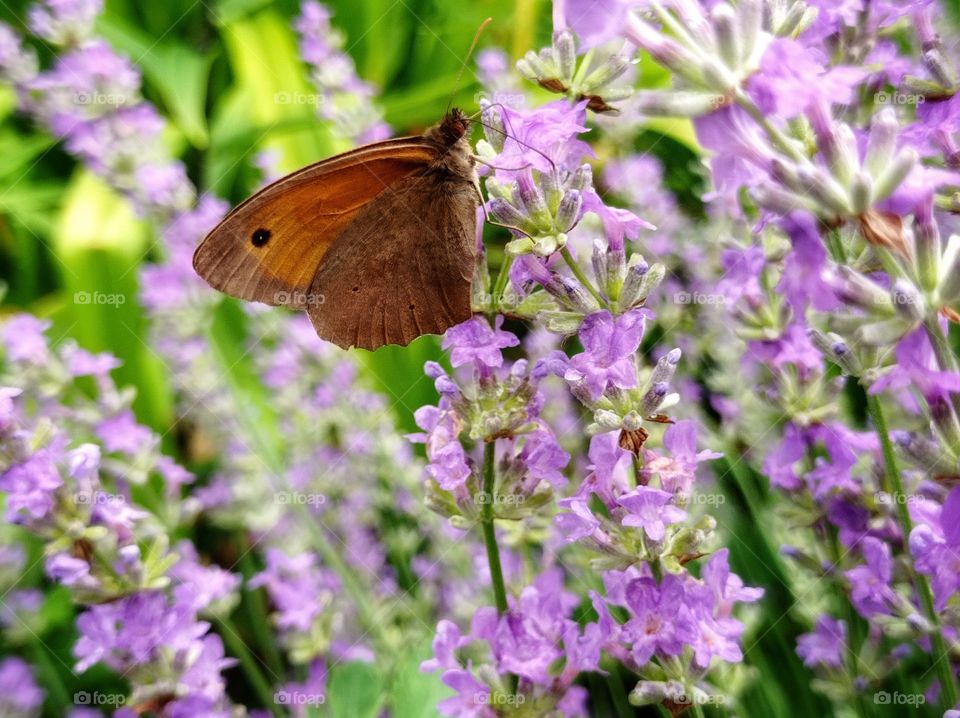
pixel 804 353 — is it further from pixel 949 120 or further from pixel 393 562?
pixel 393 562

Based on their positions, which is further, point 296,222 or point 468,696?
point 296,222

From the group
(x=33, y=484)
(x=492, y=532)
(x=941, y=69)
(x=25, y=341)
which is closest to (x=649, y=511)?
(x=492, y=532)

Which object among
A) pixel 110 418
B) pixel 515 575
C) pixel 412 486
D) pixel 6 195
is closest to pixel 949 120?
pixel 515 575

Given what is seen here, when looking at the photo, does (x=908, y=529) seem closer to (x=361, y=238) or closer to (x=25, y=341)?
(x=361, y=238)

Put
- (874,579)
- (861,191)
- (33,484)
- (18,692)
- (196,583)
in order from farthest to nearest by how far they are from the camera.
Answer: (18,692) → (196,583) → (33,484) → (874,579) → (861,191)

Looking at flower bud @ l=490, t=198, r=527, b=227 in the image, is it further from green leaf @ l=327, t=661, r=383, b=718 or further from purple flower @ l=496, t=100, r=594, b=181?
green leaf @ l=327, t=661, r=383, b=718

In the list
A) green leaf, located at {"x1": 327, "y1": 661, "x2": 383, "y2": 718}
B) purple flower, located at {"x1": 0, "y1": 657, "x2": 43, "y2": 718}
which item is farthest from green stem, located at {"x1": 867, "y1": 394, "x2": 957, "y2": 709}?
purple flower, located at {"x1": 0, "y1": 657, "x2": 43, "y2": 718}
